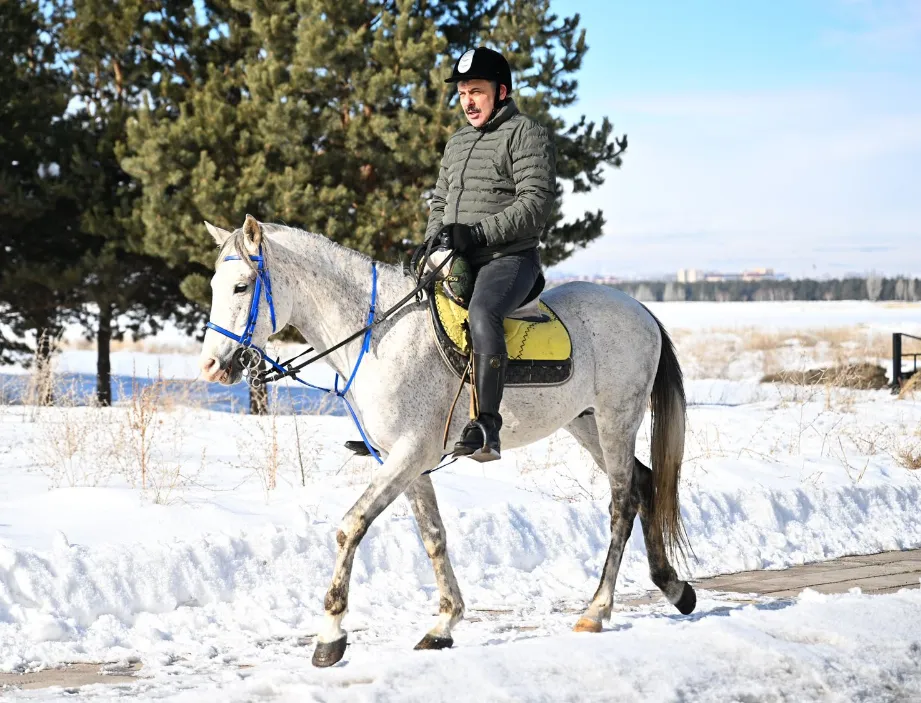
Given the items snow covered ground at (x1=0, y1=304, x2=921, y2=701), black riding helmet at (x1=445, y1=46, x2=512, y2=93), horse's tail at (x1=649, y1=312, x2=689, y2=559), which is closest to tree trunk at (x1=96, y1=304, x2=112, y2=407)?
snow covered ground at (x1=0, y1=304, x2=921, y2=701)

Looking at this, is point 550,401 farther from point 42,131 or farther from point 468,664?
point 42,131

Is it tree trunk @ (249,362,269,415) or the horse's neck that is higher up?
the horse's neck

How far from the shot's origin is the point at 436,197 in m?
6.19

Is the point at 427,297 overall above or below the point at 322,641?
above

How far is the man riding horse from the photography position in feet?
17.3

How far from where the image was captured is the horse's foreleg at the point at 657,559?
6.18m

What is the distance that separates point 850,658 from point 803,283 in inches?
4859

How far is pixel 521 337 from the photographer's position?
570 centimetres

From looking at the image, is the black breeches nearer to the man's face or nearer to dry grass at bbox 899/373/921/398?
the man's face

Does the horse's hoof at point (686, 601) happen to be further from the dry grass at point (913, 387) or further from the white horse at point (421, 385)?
the dry grass at point (913, 387)

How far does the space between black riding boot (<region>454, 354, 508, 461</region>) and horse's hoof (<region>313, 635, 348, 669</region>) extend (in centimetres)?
114

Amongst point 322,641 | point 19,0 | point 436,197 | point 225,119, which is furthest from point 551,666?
point 19,0

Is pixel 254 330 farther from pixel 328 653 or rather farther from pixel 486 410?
pixel 328 653

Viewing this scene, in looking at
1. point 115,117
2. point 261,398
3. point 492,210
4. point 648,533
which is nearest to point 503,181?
point 492,210
